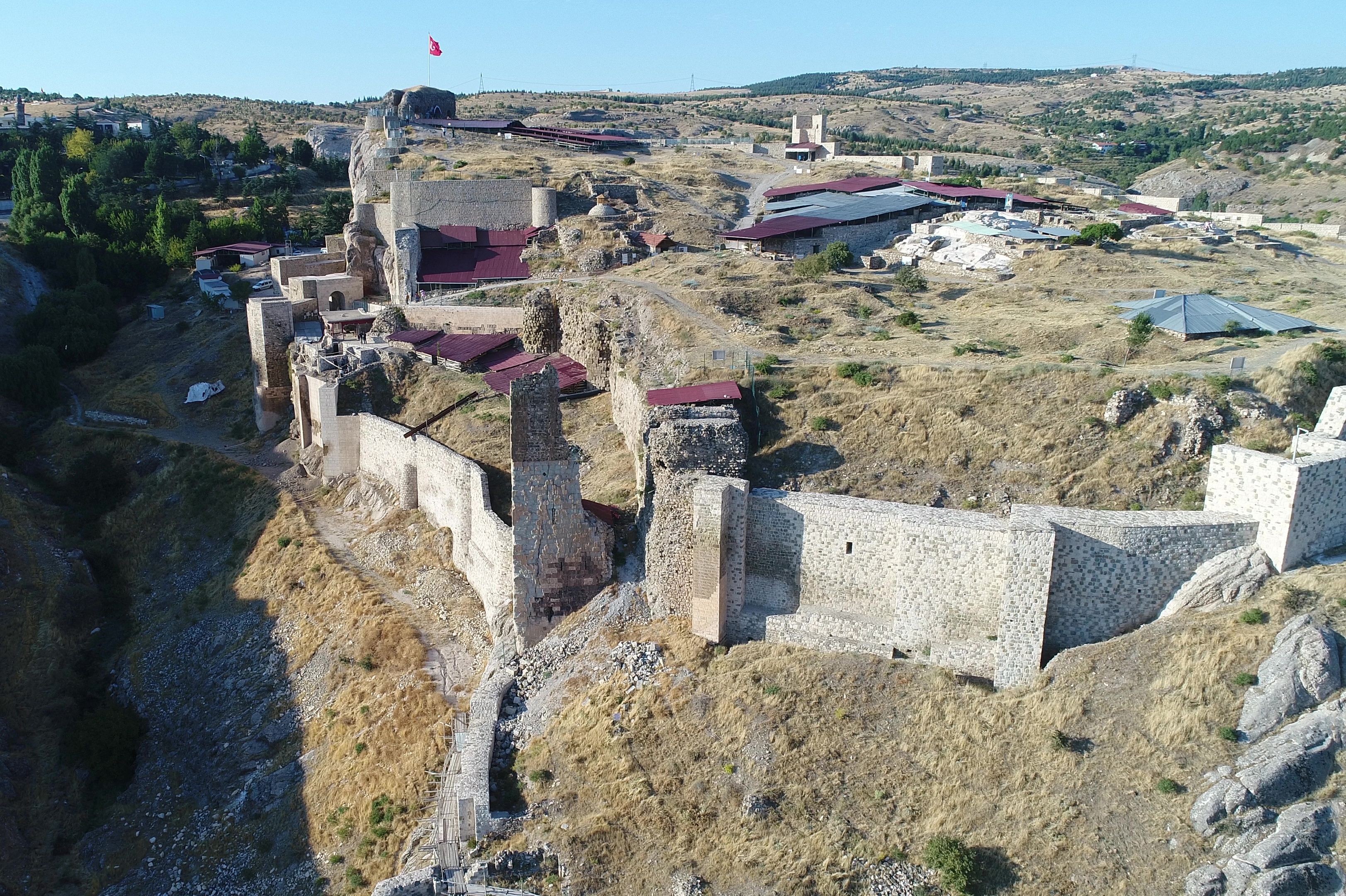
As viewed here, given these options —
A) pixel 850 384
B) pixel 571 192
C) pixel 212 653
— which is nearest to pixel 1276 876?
pixel 850 384

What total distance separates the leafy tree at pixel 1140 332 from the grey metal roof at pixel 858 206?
57.1 feet

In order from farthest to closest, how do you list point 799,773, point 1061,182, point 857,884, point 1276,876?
point 1061,182 < point 799,773 < point 857,884 < point 1276,876

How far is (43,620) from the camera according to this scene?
88.3ft

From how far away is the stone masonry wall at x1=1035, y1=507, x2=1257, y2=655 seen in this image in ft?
53.2

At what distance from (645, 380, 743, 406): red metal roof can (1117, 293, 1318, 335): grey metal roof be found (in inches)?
417

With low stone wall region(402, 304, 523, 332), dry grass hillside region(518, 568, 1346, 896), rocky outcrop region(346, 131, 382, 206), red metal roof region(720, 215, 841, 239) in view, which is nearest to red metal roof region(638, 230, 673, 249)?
red metal roof region(720, 215, 841, 239)

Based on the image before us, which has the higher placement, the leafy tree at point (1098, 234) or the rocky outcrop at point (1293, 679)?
the leafy tree at point (1098, 234)

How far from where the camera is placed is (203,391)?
37.6m

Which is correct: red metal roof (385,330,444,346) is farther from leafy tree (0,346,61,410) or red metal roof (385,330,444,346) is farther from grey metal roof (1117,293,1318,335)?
grey metal roof (1117,293,1318,335)

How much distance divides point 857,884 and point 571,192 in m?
36.6

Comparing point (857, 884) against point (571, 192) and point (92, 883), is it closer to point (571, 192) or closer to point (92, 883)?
point (92, 883)

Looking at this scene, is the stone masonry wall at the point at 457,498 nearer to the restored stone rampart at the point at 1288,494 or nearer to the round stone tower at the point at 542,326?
the round stone tower at the point at 542,326

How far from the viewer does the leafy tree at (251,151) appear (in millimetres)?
71438

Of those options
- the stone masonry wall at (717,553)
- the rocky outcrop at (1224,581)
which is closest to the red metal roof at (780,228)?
the stone masonry wall at (717,553)
